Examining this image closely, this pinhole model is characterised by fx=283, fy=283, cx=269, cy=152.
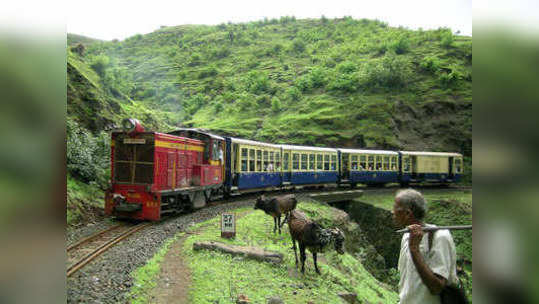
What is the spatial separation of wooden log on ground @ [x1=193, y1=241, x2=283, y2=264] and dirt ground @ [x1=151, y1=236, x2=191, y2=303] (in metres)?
0.47

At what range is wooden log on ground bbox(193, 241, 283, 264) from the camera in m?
4.98

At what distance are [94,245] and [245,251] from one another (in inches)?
118

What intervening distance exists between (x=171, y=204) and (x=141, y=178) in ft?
4.91

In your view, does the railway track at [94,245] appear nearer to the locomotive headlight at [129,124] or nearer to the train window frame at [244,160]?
the locomotive headlight at [129,124]

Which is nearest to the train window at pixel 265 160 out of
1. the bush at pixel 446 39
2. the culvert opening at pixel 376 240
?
the culvert opening at pixel 376 240

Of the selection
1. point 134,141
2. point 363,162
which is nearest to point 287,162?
point 363,162

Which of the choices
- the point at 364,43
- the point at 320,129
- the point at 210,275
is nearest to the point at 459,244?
the point at 320,129

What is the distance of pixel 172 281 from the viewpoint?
4188mm

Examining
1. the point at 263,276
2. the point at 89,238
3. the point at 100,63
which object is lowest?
the point at 263,276

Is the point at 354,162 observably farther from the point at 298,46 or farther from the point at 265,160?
the point at 298,46

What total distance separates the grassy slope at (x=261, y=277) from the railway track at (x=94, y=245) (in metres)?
1.02
